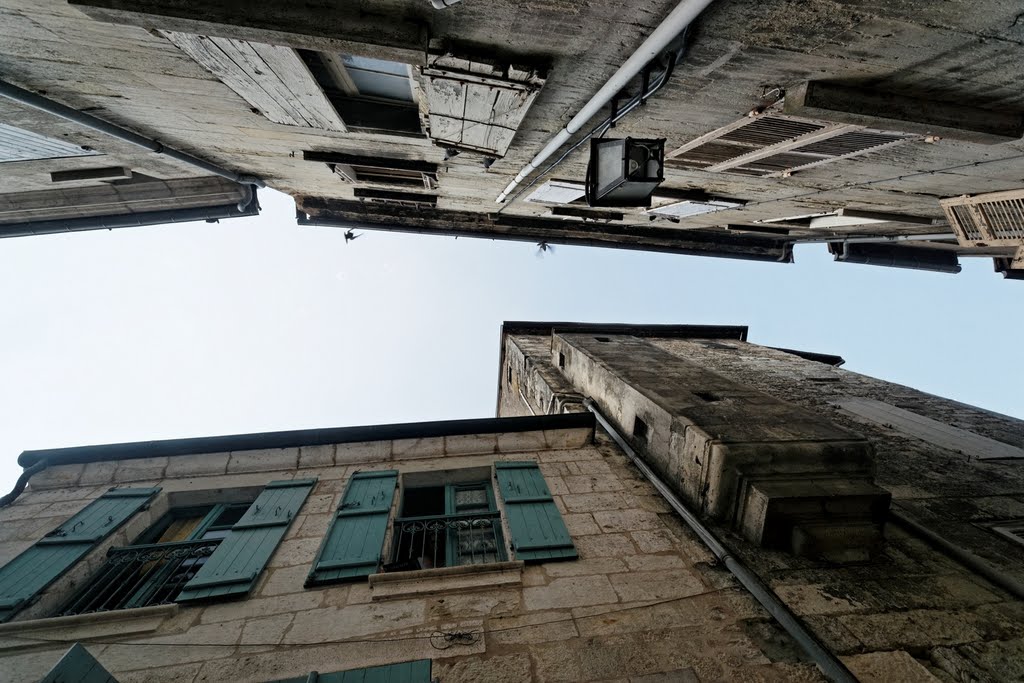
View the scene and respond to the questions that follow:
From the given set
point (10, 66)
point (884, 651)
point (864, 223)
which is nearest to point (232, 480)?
point (10, 66)

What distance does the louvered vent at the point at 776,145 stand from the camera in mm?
3818

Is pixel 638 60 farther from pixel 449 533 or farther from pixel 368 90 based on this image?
pixel 449 533

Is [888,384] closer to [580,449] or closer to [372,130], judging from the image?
[580,449]

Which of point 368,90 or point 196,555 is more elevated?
point 368,90

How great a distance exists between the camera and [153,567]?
4379mm

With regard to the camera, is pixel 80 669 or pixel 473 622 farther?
A: pixel 473 622

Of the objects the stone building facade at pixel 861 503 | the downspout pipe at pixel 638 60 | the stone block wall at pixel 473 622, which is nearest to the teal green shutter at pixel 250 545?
the stone block wall at pixel 473 622

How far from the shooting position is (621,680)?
9.23ft

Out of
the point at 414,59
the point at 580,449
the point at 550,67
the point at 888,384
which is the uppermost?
the point at 550,67

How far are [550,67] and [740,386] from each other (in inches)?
197

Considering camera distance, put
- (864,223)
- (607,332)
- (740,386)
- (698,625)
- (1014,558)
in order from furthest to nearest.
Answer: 1. (607,332)
2. (864,223)
3. (740,386)
4. (1014,558)
5. (698,625)

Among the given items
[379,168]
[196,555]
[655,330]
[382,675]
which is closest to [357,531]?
[382,675]

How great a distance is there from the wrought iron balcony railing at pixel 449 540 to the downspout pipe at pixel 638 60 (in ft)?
14.8

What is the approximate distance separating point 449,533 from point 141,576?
11.0ft
